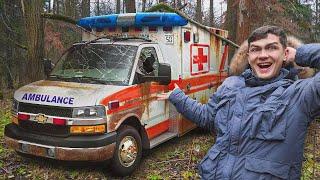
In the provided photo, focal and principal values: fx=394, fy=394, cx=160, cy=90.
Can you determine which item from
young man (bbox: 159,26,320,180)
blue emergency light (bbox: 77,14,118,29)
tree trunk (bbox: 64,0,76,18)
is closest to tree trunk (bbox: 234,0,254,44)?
blue emergency light (bbox: 77,14,118,29)

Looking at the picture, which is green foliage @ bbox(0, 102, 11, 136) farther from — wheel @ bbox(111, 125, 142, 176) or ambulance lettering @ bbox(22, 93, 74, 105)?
wheel @ bbox(111, 125, 142, 176)

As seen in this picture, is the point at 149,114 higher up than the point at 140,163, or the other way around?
the point at 149,114

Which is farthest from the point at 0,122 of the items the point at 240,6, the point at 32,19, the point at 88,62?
the point at 240,6

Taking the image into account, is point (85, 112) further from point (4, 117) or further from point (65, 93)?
point (4, 117)

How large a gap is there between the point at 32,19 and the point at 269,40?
7228 millimetres

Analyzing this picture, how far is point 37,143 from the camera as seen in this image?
586 cm

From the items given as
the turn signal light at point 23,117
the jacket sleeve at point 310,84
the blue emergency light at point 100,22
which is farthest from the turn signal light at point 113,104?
the jacket sleeve at point 310,84

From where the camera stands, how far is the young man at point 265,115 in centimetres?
229

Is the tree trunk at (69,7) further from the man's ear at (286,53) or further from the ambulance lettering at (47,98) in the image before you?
the man's ear at (286,53)

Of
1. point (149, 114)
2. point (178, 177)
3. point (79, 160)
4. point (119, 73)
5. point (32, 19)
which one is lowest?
point (178, 177)

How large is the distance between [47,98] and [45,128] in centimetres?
45

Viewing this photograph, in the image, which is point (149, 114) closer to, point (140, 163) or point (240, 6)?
point (140, 163)

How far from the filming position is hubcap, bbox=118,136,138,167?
6.14 meters

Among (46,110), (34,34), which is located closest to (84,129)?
(46,110)
